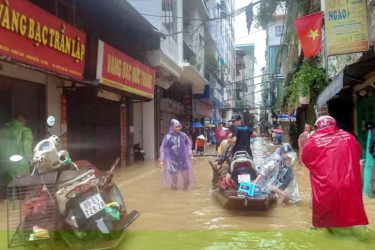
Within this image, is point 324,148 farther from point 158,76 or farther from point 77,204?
point 158,76

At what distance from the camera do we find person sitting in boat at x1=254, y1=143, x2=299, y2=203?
6.59 m

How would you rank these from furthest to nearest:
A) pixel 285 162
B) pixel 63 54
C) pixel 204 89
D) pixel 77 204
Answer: pixel 204 89 < pixel 63 54 < pixel 285 162 < pixel 77 204

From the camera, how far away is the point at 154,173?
42.9 ft

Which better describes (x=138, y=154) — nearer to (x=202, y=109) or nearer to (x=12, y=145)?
(x=12, y=145)

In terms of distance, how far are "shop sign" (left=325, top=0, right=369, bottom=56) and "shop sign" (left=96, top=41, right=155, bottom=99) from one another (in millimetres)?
5670

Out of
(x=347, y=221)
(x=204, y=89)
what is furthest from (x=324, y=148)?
(x=204, y=89)

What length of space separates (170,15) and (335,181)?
14.7 meters

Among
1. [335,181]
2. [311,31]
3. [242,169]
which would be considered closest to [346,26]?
[311,31]

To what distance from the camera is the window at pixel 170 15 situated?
17.5m

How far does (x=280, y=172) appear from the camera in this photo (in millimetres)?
6852

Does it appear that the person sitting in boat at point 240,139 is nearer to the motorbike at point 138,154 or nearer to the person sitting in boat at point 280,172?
the person sitting in boat at point 280,172

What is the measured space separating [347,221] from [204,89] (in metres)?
25.2

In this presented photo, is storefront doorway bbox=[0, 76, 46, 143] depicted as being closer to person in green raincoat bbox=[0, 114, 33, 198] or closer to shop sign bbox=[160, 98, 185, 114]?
person in green raincoat bbox=[0, 114, 33, 198]

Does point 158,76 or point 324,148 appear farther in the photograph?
point 158,76
